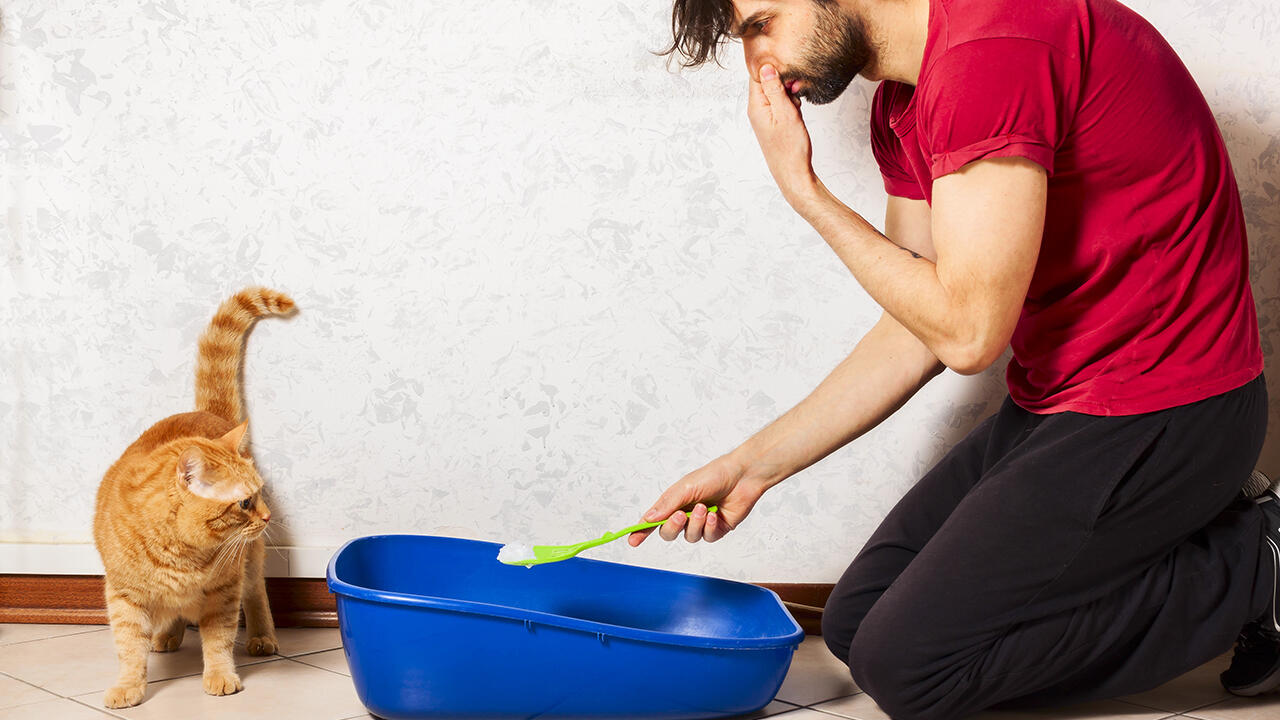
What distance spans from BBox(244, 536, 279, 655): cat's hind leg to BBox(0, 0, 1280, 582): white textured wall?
0.36 feet

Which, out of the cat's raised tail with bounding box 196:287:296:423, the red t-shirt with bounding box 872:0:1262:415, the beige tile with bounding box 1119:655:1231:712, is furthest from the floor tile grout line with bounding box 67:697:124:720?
the beige tile with bounding box 1119:655:1231:712

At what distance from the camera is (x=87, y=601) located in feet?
5.12

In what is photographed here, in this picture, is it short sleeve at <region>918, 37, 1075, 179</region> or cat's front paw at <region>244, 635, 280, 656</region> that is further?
cat's front paw at <region>244, 635, 280, 656</region>

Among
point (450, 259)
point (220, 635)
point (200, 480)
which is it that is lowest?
Answer: point (220, 635)

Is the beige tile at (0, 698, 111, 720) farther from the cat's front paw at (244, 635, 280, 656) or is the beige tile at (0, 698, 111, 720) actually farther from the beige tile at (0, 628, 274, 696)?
A: the cat's front paw at (244, 635, 280, 656)

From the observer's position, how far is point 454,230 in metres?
1.52

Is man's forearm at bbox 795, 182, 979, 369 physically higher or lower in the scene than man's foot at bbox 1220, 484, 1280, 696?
higher

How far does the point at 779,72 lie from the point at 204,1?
85cm

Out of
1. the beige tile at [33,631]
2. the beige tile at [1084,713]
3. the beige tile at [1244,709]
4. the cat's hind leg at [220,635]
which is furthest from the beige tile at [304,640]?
the beige tile at [1244,709]

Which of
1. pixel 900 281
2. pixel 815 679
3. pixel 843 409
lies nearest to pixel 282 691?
pixel 815 679

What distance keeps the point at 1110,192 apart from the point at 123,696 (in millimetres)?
1245

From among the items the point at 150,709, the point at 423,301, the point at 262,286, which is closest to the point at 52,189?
the point at 262,286

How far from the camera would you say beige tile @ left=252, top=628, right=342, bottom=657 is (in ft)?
4.82

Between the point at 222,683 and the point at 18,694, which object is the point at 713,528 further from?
the point at 18,694
